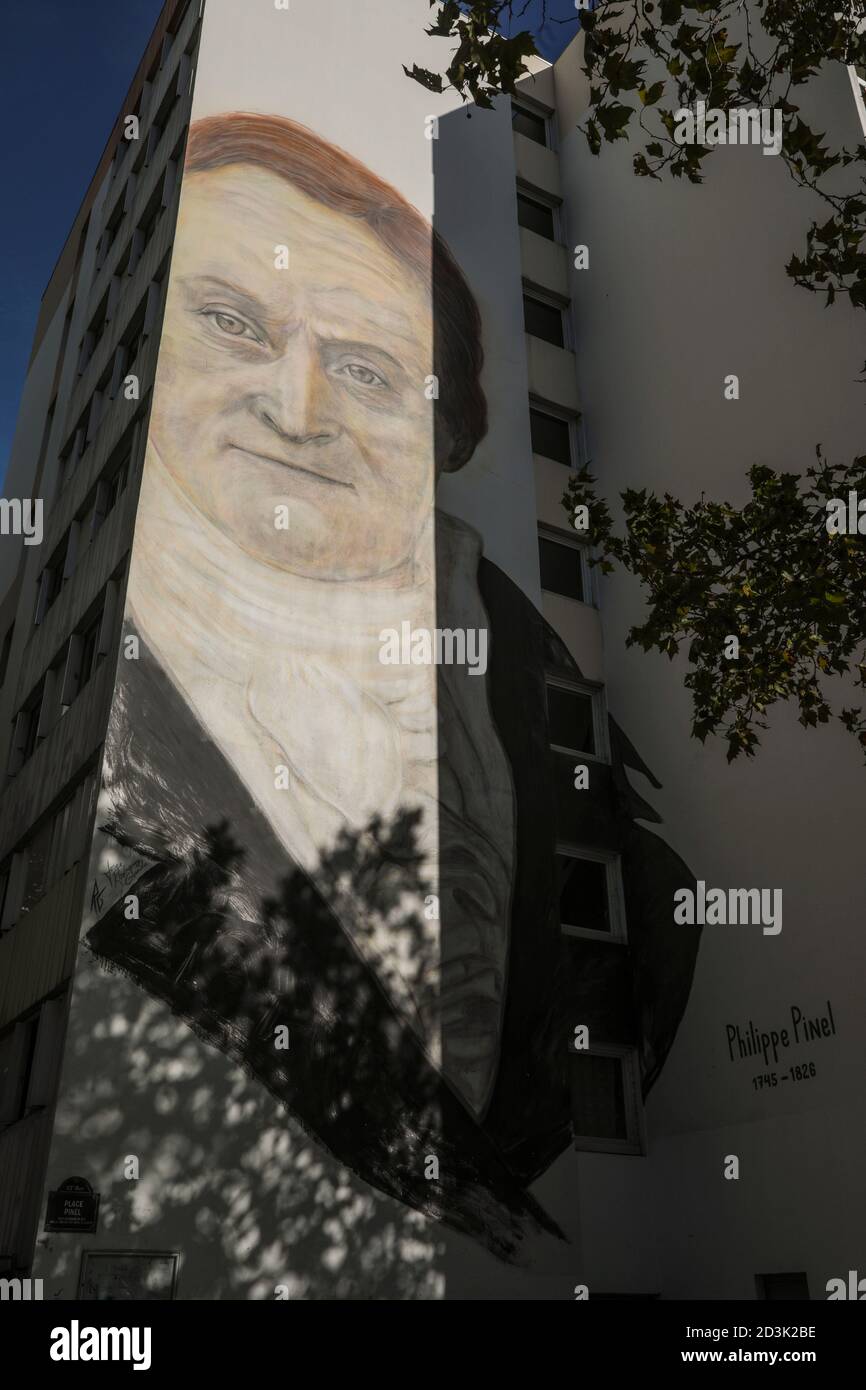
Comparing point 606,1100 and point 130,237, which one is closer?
point 606,1100

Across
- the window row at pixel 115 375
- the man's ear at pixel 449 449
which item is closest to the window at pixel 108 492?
the window row at pixel 115 375

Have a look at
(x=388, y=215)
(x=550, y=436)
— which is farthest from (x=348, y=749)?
(x=388, y=215)

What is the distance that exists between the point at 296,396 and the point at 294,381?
264 millimetres

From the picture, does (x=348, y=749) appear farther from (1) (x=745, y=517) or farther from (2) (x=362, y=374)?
(1) (x=745, y=517)

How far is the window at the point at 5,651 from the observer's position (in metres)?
22.2

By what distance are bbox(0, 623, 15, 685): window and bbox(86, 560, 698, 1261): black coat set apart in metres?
8.55

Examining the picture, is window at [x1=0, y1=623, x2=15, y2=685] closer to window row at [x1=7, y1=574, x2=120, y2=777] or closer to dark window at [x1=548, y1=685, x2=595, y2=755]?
window row at [x1=7, y1=574, x2=120, y2=777]

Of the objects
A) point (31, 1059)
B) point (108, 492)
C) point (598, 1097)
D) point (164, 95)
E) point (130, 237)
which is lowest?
point (598, 1097)

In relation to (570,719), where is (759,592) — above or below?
below

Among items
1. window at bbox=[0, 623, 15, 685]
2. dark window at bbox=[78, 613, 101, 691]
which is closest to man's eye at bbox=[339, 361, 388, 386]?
dark window at bbox=[78, 613, 101, 691]

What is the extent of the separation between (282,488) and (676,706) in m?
6.67

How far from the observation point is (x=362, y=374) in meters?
18.6

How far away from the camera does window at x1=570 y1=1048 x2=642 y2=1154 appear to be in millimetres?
16125

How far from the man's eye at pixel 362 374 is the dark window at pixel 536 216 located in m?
6.67
